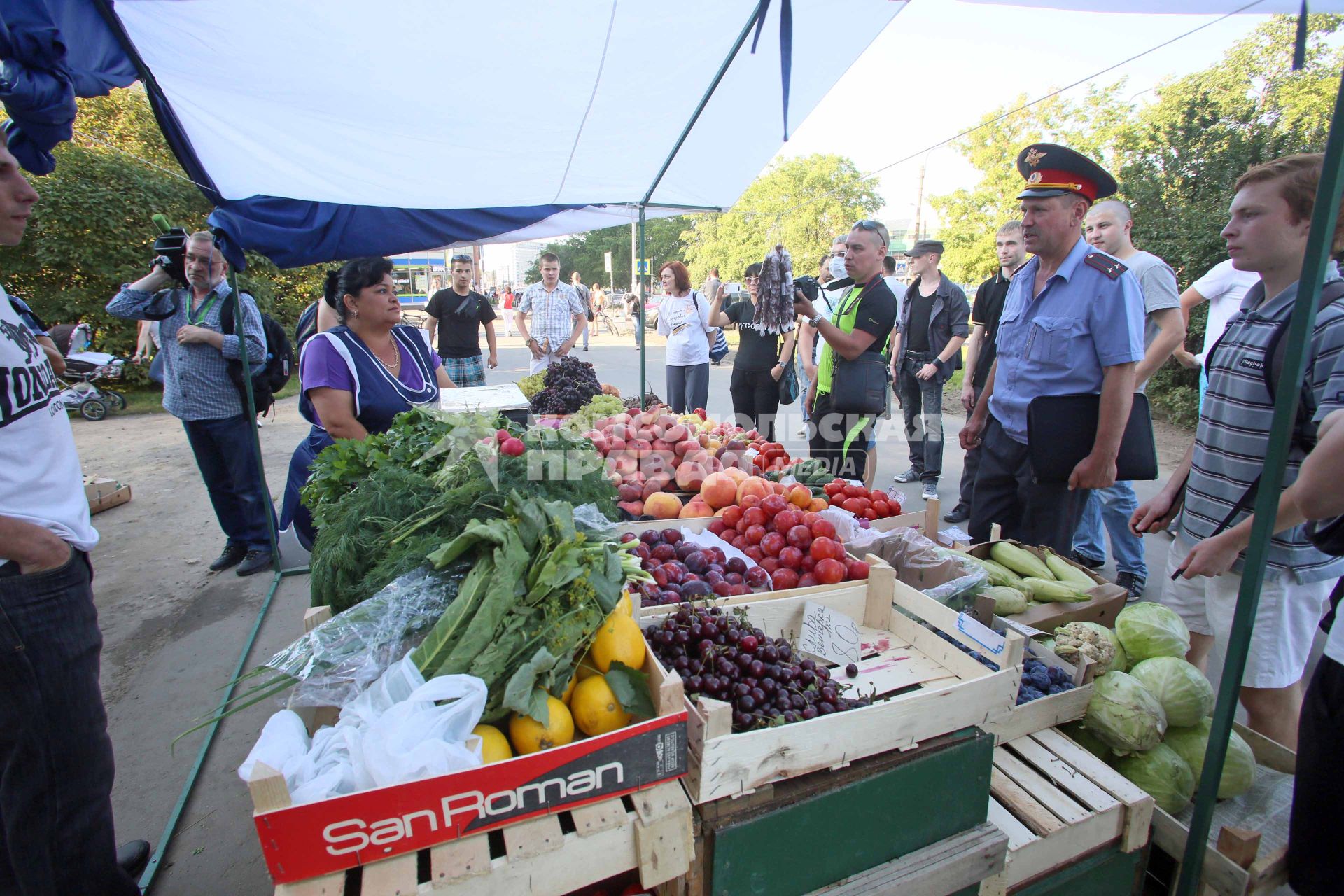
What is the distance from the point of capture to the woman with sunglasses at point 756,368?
608cm

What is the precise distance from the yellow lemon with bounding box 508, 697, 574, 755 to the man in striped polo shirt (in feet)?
6.11

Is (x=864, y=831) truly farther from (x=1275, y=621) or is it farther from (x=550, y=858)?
(x=1275, y=621)

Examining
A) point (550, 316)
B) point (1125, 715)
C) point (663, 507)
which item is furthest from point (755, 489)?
point (550, 316)

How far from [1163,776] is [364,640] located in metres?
2.28

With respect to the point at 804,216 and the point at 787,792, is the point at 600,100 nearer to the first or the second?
the point at 787,792

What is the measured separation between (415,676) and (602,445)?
2.28 metres

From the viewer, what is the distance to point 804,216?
30.7 metres

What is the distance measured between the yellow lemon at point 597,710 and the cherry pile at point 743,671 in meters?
0.18

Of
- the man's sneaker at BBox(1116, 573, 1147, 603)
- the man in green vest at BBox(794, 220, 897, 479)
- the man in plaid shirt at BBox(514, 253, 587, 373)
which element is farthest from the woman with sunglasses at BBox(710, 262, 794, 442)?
the man's sneaker at BBox(1116, 573, 1147, 603)

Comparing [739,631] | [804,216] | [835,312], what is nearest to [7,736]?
[739,631]

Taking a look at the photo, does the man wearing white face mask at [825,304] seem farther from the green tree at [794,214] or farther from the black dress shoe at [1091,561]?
the green tree at [794,214]

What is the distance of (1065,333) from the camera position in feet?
8.72

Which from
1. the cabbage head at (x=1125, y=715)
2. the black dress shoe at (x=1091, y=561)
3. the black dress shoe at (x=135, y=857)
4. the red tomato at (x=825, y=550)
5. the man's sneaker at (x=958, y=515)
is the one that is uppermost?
the red tomato at (x=825, y=550)

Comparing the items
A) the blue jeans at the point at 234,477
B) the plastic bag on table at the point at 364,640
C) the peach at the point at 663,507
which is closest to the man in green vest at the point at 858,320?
the peach at the point at 663,507
